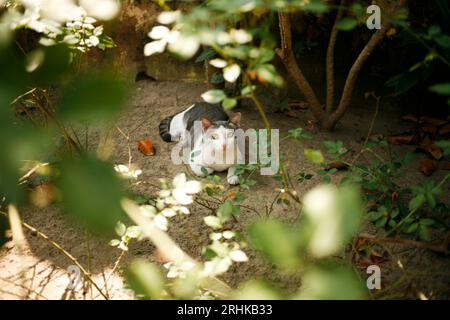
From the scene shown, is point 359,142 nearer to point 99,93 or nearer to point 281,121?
point 281,121

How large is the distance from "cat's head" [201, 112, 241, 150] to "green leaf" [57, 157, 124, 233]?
223 centimetres

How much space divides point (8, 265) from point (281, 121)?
2.27m

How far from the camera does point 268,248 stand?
1.82 feet

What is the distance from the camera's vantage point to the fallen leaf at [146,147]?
3.03 meters

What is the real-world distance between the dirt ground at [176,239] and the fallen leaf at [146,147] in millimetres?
43

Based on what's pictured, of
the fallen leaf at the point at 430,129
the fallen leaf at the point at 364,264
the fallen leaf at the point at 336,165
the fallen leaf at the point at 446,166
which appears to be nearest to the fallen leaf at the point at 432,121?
the fallen leaf at the point at 430,129

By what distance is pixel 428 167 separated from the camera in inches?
106

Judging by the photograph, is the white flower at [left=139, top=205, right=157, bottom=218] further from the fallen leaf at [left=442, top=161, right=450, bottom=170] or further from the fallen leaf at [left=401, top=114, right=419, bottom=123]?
the fallen leaf at [left=401, top=114, right=419, bottom=123]

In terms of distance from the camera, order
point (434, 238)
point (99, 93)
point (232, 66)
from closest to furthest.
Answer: point (99, 93), point (232, 66), point (434, 238)

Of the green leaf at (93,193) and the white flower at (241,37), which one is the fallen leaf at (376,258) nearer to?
the white flower at (241,37)

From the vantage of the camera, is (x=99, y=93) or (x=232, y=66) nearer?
(x=99, y=93)

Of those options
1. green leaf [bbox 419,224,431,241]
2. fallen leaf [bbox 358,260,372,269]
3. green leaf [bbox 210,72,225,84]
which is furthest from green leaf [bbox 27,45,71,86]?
green leaf [bbox 210,72,225,84]

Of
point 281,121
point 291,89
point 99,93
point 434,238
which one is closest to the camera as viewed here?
point 99,93
